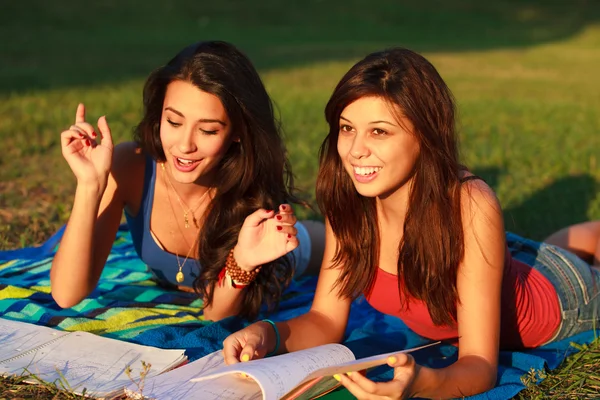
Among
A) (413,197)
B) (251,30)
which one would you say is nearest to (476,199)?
(413,197)

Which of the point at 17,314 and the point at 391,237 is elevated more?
the point at 391,237

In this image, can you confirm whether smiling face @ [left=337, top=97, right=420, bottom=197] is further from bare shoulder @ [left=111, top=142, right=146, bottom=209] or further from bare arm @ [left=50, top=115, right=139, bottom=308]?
bare shoulder @ [left=111, top=142, right=146, bottom=209]

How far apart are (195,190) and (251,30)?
65.8ft

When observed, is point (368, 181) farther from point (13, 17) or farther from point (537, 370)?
point (13, 17)

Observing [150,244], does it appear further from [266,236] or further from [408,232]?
[408,232]

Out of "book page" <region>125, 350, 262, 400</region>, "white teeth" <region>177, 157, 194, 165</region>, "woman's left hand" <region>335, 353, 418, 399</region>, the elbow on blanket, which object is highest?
"white teeth" <region>177, 157, 194, 165</region>

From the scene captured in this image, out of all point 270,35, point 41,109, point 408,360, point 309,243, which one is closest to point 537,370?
point 408,360

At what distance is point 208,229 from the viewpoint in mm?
4578

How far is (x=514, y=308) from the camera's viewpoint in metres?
4.13

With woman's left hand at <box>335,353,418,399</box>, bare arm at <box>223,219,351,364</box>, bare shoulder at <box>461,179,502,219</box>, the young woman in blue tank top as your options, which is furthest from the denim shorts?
woman's left hand at <box>335,353,418,399</box>

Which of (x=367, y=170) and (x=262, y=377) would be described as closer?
(x=262, y=377)

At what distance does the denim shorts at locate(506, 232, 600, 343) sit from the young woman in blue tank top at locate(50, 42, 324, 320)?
1291 mm

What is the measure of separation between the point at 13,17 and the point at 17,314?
20.0 meters

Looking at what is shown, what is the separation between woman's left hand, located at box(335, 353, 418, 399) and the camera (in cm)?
290
